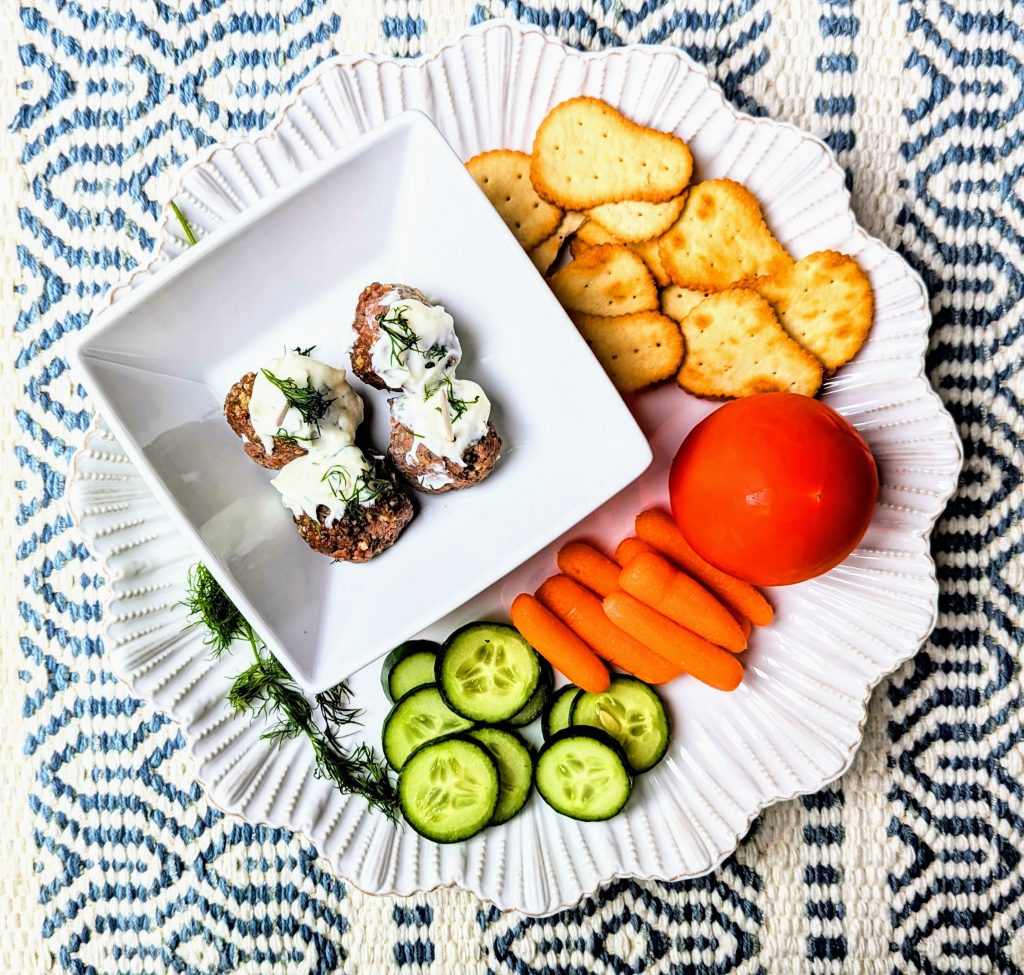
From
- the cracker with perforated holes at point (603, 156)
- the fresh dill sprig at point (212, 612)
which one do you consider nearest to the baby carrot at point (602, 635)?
the fresh dill sprig at point (212, 612)

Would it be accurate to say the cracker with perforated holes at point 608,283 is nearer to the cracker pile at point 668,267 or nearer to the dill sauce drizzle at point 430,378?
the cracker pile at point 668,267

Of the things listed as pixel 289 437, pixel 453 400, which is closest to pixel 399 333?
pixel 453 400

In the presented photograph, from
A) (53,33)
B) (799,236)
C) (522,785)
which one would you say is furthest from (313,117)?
(522,785)

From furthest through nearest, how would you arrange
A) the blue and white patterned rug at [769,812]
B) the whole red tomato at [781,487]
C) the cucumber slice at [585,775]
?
the blue and white patterned rug at [769,812] → the cucumber slice at [585,775] → the whole red tomato at [781,487]

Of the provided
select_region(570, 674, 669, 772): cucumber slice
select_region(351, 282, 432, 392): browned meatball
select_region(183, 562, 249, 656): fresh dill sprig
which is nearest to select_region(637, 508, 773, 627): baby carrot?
select_region(570, 674, 669, 772): cucumber slice

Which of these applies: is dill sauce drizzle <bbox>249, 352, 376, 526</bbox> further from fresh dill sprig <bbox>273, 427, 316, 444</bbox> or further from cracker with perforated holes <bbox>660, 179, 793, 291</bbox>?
cracker with perforated holes <bbox>660, 179, 793, 291</bbox>

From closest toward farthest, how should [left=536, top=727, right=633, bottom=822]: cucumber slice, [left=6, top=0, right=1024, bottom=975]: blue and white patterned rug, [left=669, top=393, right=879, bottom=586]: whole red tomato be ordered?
[left=669, top=393, right=879, bottom=586]: whole red tomato, [left=536, top=727, right=633, bottom=822]: cucumber slice, [left=6, top=0, right=1024, bottom=975]: blue and white patterned rug

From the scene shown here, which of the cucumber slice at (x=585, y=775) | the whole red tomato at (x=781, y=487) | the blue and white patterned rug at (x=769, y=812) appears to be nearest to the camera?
the whole red tomato at (x=781, y=487)
